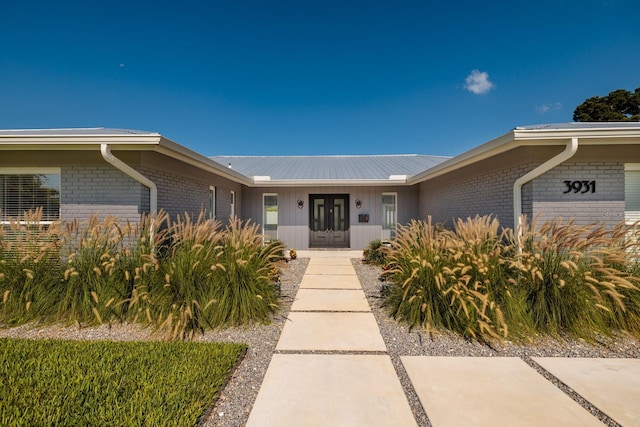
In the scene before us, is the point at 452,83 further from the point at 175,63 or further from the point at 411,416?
the point at 411,416

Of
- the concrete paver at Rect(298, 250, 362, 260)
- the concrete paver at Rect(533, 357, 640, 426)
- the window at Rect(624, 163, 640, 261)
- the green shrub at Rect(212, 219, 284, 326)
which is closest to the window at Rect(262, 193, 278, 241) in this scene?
the concrete paver at Rect(298, 250, 362, 260)

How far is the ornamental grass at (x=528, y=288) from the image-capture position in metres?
3.61

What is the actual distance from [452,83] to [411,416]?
14.8 m

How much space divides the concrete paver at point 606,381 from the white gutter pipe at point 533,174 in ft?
5.71

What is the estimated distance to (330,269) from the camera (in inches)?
313

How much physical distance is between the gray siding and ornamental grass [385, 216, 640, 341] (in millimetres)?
7374

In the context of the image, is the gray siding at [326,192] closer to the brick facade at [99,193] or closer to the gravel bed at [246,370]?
the brick facade at [99,193]

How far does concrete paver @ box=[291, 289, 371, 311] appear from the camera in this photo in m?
4.80

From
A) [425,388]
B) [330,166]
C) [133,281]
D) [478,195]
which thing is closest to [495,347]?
[425,388]

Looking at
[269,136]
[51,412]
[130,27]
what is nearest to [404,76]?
[269,136]

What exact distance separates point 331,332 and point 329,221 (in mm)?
8459

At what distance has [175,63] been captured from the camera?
11.4m

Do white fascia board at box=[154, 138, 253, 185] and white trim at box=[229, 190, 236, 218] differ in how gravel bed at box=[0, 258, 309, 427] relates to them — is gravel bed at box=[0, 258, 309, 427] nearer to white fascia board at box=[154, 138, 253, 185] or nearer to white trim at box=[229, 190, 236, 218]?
white fascia board at box=[154, 138, 253, 185]

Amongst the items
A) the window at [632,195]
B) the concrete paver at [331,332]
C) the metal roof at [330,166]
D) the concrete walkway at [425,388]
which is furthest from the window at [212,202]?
the window at [632,195]
